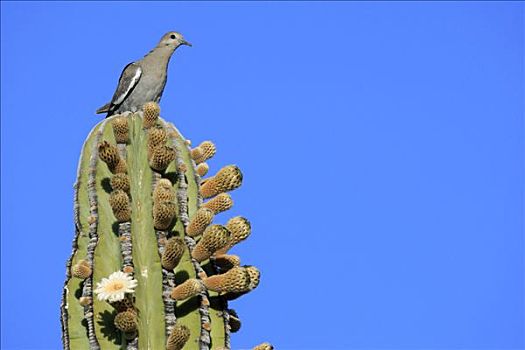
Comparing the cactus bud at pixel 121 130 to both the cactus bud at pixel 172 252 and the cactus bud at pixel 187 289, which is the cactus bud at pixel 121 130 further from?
the cactus bud at pixel 187 289

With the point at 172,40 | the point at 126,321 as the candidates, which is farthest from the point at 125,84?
the point at 126,321

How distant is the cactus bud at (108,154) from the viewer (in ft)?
15.9

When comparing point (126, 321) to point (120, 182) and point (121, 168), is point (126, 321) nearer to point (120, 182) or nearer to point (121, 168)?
point (120, 182)

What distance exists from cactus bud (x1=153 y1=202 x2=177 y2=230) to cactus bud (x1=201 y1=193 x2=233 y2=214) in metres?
0.40

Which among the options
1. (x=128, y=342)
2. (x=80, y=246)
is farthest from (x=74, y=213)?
(x=128, y=342)

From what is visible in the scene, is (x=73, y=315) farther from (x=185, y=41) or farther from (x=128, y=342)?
(x=185, y=41)

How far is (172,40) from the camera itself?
10.9 metres

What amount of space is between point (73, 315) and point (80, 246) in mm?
380

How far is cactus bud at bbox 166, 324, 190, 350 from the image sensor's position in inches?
170

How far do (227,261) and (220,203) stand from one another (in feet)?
1.18

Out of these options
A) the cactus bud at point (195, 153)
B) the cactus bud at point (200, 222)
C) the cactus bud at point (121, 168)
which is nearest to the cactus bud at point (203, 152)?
the cactus bud at point (195, 153)

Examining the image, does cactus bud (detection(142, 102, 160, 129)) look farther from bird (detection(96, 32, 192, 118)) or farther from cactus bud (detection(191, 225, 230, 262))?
bird (detection(96, 32, 192, 118))

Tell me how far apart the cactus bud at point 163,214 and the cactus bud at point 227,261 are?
1.26ft

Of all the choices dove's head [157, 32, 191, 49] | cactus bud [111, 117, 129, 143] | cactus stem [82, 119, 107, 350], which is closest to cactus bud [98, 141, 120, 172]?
cactus stem [82, 119, 107, 350]
